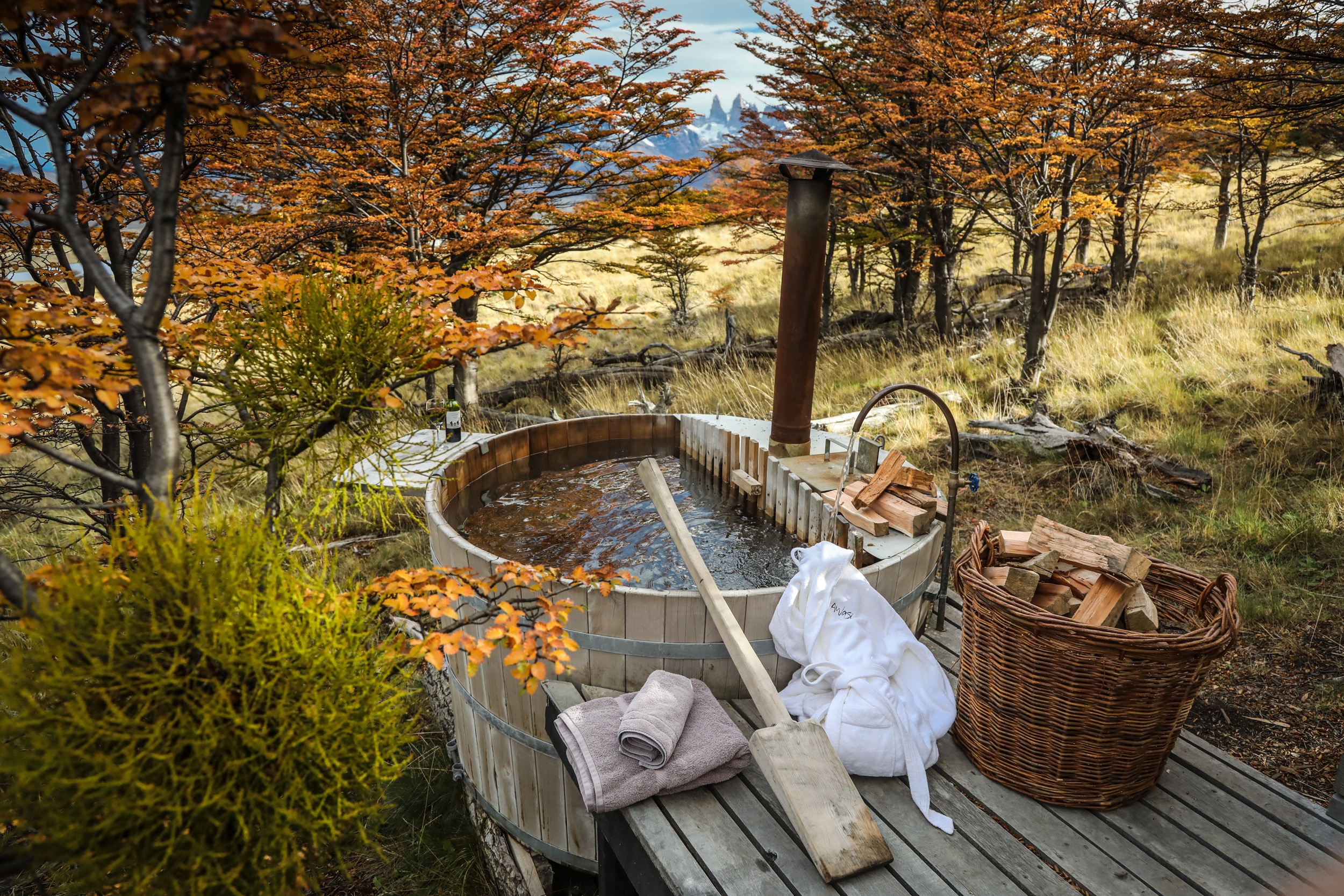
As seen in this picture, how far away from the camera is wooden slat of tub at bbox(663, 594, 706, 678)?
2.46 meters

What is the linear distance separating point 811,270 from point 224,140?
2.89 m

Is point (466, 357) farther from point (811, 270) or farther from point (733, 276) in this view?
point (733, 276)

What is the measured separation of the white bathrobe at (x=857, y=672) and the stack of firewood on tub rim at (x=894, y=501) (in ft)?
2.01

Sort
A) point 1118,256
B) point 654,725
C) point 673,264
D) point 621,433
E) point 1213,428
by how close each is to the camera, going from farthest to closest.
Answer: point 673,264 < point 1118,256 < point 1213,428 < point 621,433 < point 654,725

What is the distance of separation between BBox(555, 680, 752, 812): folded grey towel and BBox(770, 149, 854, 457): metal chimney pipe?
1.90 metres

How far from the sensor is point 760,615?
99.8 inches

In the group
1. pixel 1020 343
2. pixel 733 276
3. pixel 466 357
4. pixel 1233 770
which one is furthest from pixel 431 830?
pixel 733 276

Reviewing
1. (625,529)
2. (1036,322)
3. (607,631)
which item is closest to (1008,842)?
(607,631)

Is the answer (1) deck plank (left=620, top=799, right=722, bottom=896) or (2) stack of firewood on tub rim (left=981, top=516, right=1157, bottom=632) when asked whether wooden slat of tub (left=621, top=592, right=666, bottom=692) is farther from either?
(2) stack of firewood on tub rim (left=981, top=516, right=1157, bottom=632)

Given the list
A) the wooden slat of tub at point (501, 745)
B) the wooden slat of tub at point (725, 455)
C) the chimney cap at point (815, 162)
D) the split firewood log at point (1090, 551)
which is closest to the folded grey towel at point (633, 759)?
the wooden slat of tub at point (501, 745)

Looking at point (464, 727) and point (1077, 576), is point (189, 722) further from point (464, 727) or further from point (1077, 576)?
point (1077, 576)

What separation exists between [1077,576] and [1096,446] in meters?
3.37

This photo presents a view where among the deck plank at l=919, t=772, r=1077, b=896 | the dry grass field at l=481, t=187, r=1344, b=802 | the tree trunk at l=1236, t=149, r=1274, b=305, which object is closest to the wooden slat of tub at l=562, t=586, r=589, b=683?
the deck plank at l=919, t=772, r=1077, b=896

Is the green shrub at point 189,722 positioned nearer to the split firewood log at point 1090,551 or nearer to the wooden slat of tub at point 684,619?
the wooden slat of tub at point 684,619
